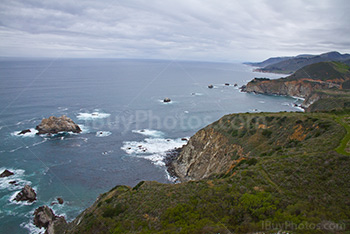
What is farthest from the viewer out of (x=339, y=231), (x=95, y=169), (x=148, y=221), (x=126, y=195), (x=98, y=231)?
(x=95, y=169)

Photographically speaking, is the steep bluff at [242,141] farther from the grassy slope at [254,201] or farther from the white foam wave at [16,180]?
the white foam wave at [16,180]

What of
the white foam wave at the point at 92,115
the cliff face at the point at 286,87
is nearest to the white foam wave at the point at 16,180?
the white foam wave at the point at 92,115

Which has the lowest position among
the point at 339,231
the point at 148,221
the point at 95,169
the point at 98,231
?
the point at 95,169

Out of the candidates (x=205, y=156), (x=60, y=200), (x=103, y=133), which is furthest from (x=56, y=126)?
(x=205, y=156)

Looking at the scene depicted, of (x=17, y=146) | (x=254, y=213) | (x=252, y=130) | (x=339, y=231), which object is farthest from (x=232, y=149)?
(x=17, y=146)

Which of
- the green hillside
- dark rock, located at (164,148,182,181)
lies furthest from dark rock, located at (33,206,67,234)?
the green hillside

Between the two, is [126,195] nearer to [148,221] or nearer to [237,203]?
[148,221]

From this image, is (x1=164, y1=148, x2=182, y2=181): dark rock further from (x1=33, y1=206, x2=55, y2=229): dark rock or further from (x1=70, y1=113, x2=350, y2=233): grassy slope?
(x1=33, y1=206, x2=55, y2=229): dark rock
